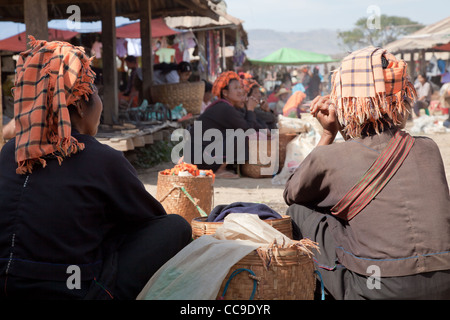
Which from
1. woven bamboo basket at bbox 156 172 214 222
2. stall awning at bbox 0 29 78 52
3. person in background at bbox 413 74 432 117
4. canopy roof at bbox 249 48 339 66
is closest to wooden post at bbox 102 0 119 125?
woven bamboo basket at bbox 156 172 214 222

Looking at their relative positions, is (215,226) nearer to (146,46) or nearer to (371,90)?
(371,90)

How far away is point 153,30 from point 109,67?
4.61m

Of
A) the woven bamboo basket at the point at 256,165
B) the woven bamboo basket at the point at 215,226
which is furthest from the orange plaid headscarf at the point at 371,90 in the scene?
the woven bamboo basket at the point at 256,165

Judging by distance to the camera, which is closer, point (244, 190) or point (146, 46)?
point (244, 190)

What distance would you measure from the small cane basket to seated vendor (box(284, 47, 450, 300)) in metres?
0.40

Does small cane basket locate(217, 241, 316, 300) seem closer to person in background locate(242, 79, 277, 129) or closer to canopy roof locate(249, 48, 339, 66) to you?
person in background locate(242, 79, 277, 129)

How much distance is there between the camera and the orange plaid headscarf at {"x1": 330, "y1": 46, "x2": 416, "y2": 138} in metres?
2.51

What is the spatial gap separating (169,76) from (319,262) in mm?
9024

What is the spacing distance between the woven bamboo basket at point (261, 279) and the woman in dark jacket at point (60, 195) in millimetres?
400

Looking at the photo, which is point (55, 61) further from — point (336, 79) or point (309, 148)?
point (309, 148)

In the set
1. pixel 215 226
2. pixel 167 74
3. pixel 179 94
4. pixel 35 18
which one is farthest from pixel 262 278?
pixel 167 74

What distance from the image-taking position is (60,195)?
2.16 m

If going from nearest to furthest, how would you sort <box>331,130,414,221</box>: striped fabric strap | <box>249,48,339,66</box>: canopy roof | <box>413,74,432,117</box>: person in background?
1. <box>331,130,414,221</box>: striped fabric strap
2. <box>413,74,432,117</box>: person in background
3. <box>249,48,339,66</box>: canopy roof
